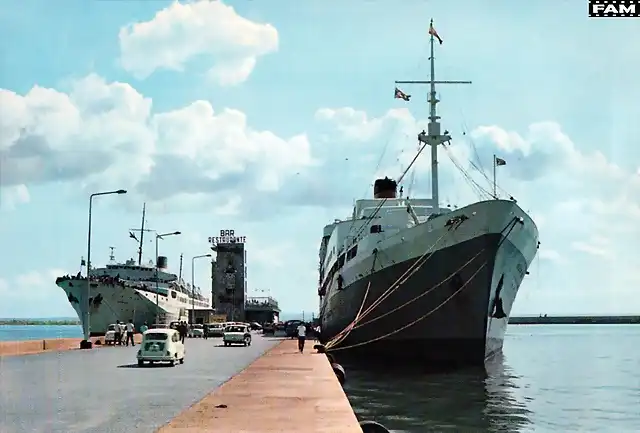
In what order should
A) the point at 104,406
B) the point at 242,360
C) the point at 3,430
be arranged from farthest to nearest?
the point at 242,360 < the point at 104,406 < the point at 3,430

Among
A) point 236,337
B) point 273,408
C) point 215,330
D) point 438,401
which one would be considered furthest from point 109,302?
point 273,408

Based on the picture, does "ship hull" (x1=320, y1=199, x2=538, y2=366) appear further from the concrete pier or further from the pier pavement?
the concrete pier

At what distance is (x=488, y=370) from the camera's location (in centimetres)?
4184

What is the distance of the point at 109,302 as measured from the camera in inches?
2985

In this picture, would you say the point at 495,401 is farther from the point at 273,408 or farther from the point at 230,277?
the point at 230,277

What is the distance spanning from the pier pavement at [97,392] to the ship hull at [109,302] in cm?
4124

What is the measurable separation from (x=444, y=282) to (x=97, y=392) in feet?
70.1

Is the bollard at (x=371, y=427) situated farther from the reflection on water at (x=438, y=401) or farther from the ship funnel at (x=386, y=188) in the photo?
the ship funnel at (x=386, y=188)

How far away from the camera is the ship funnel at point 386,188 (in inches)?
Answer: 2336

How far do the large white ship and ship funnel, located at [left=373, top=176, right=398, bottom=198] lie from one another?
13348 millimetres

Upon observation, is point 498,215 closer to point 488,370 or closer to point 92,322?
point 488,370

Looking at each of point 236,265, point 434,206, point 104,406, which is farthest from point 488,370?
point 236,265

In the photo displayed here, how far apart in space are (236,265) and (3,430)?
10779 cm

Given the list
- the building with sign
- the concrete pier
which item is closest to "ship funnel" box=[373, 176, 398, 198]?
the concrete pier
